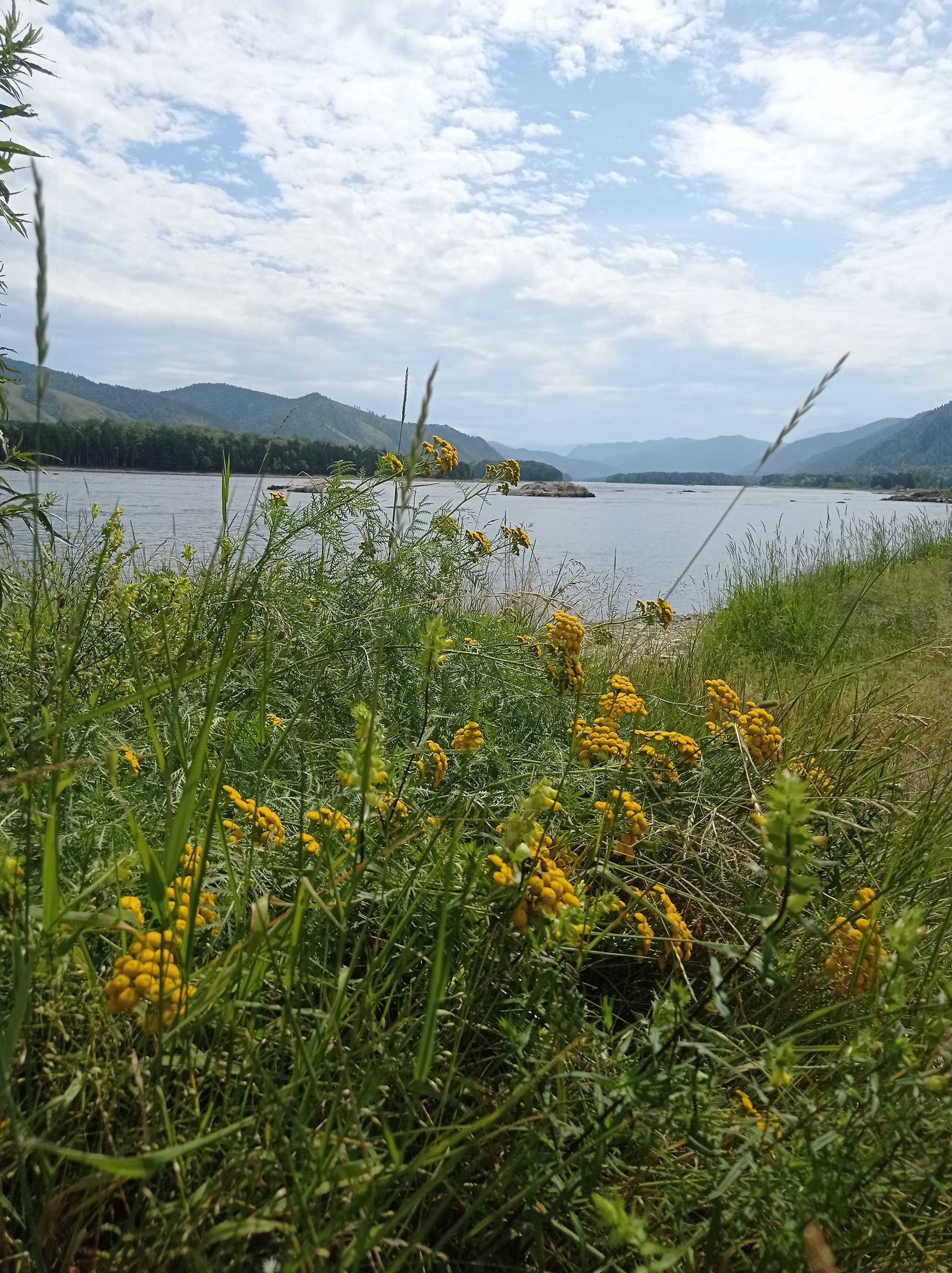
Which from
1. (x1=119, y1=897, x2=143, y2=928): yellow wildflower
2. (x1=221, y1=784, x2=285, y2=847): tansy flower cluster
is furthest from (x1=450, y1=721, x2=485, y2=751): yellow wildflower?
(x1=119, y1=897, x2=143, y2=928): yellow wildflower

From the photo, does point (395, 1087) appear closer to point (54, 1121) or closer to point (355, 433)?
point (54, 1121)

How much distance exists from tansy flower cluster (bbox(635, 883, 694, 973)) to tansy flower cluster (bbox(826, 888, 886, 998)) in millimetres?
268

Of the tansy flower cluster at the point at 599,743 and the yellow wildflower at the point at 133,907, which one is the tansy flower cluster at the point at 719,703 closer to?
the tansy flower cluster at the point at 599,743

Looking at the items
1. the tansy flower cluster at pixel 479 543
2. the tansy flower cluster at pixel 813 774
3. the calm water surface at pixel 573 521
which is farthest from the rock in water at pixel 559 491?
the tansy flower cluster at pixel 813 774

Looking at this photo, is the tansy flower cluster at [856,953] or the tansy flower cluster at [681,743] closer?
the tansy flower cluster at [856,953]

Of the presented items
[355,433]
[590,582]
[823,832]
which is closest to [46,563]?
[823,832]

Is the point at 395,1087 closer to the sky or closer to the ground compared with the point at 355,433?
closer to the ground

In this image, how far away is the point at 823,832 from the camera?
2.03m

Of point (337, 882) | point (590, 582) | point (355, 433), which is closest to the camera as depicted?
A: point (337, 882)

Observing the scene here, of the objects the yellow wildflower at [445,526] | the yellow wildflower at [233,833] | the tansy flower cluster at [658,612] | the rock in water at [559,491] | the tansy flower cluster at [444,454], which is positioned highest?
the rock in water at [559,491]

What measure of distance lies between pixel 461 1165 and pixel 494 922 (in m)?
0.33

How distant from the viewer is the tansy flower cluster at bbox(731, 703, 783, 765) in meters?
2.19

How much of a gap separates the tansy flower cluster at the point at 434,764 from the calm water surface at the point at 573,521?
32.8 inches

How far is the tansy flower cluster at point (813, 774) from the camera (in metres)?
2.22
